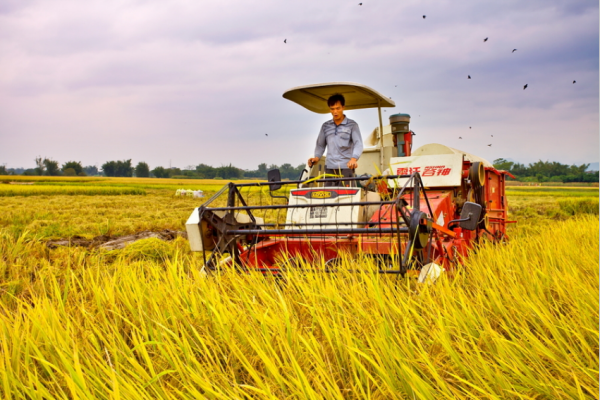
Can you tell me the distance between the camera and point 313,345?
7.39 ft

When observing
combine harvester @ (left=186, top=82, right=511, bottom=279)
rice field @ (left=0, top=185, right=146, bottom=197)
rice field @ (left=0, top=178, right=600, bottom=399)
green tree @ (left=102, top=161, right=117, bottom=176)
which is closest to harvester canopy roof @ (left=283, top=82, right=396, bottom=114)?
combine harvester @ (left=186, top=82, right=511, bottom=279)

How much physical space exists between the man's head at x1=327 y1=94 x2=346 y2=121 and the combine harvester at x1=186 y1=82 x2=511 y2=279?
0.12 m

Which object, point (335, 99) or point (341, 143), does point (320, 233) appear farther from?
point (335, 99)

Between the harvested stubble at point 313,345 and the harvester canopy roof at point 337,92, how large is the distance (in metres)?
2.70

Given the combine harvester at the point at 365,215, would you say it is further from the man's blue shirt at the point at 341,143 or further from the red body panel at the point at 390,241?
the man's blue shirt at the point at 341,143

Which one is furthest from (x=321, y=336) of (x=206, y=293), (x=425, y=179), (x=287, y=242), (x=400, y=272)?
(x=425, y=179)

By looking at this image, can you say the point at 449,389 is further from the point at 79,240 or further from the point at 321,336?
the point at 79,240

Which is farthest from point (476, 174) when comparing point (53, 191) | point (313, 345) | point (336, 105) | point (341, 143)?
point (53, 191)

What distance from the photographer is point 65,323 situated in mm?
2846

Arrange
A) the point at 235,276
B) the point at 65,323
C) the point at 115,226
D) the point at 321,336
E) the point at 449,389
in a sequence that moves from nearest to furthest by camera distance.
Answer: the point at 449,389
the point at 321,336
the point at 65,323
the point at 235,276
the point at 115,226

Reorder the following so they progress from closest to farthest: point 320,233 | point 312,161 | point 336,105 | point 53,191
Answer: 1. point 320,233
2. point 336,105
3. point 312,161
4. point 53,191

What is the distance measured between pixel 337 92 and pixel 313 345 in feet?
13.3

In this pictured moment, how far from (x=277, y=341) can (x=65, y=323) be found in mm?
1361

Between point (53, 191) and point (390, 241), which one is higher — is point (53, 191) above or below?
above
